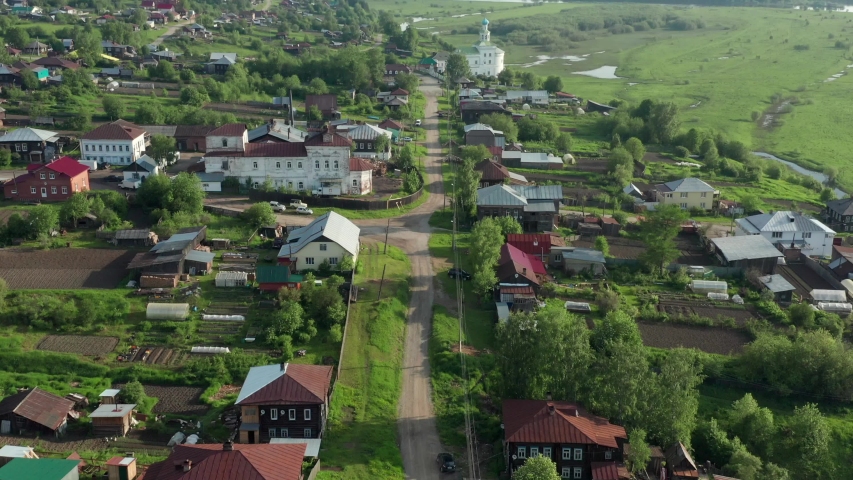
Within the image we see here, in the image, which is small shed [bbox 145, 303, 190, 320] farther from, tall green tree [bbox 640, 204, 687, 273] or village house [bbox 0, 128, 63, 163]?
village house [bbox 0, 128, 63, 163]

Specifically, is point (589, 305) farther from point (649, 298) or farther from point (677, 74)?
point (677, 74)

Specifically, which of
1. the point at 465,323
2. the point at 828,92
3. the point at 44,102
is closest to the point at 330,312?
the point at 465,323

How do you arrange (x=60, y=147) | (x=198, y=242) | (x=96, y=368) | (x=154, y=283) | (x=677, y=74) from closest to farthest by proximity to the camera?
(x=96, y=368) → (x=154, y=283) → (x=198, y=242) → (x=60, y=147) → (x=677, y=74)

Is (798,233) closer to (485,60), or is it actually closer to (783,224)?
(783,224)

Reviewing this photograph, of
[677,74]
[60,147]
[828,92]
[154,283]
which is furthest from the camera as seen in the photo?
[677,74]

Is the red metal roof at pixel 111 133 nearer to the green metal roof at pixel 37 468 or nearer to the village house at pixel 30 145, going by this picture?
the village house at pixel 30 145

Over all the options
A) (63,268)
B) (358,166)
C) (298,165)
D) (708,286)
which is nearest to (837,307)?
(708,286)
